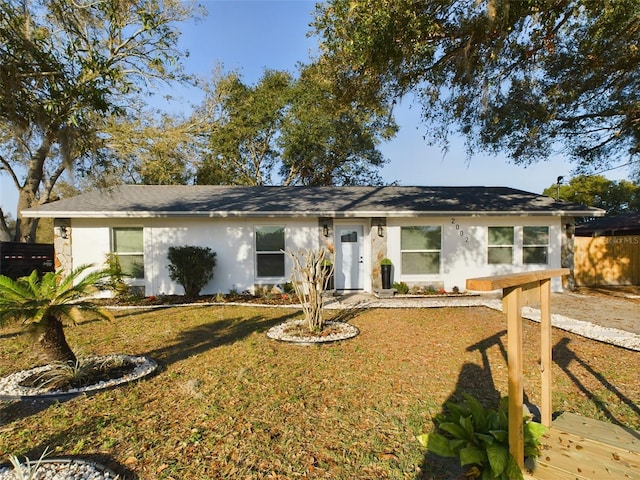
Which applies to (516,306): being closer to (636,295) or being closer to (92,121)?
(92,121)

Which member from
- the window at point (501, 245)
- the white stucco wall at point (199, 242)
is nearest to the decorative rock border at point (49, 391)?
the white stucco wall at point (199, 242)

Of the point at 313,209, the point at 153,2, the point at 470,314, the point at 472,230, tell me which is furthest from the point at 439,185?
the point at 153,2

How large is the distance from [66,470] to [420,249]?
980 centimetres

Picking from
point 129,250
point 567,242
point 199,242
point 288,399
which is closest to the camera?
point 288,399

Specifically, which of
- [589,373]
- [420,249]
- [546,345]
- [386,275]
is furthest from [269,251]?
[546,345]

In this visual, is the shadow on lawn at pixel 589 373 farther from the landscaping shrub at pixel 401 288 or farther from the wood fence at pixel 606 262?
the wood fence at pixel 606 262

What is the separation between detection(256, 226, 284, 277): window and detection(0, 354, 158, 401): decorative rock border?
235 inches

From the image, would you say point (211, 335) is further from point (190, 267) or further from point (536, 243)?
point (536, 243)

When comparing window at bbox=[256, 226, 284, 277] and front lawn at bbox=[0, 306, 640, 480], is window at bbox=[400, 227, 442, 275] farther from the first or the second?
front lawn at bbox=[0, 306, 640, 480]

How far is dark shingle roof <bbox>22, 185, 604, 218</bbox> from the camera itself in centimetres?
1019

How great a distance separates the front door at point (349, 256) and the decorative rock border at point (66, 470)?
29.1ft

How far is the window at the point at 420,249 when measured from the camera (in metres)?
11.0

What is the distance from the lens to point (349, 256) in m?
11.3

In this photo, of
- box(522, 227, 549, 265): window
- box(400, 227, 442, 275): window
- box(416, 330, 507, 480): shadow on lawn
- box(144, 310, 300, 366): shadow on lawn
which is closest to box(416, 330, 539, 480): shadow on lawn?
box(416, 330, 507, 480): shadow on lawn
